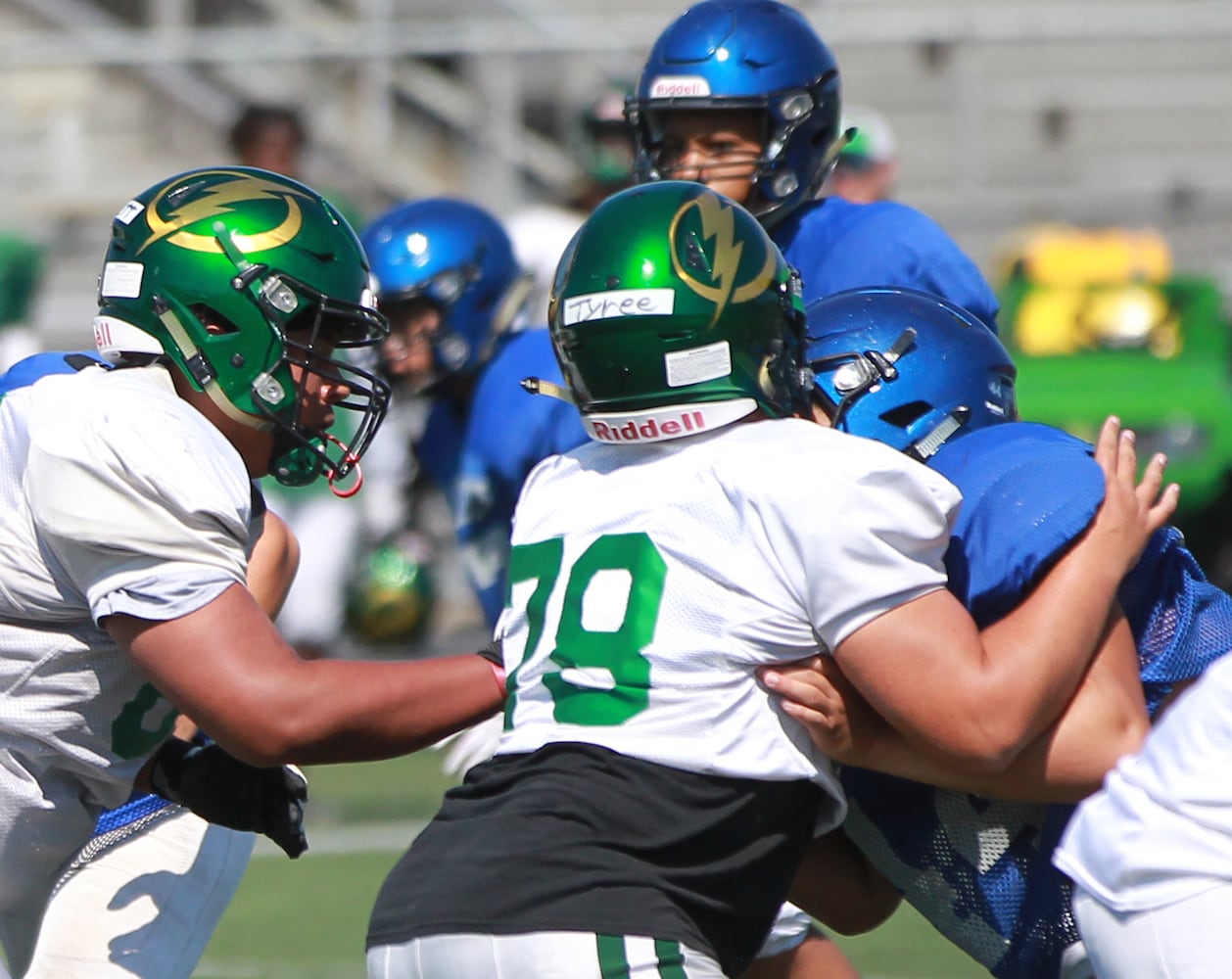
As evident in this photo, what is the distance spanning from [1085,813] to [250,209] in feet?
4.89

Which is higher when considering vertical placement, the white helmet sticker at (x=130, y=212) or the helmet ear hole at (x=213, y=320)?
the white helmet sticker at (x=130, y=212)

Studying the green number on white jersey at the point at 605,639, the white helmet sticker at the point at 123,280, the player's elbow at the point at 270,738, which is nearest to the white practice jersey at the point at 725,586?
the green number on white jersey at the point at 605,639

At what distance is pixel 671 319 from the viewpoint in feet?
7.92

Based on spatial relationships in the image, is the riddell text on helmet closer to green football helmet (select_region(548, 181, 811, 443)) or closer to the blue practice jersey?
green football helmet (select_region(548, 181, 811, 443))

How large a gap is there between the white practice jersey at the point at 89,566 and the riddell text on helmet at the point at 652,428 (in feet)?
1.71

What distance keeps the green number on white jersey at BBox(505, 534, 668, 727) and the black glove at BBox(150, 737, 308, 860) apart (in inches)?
27.3

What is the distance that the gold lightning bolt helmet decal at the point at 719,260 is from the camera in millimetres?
2436

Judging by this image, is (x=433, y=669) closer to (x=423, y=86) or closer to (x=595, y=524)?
(x=595, y=524)

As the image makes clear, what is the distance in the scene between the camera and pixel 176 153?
41.3 feet

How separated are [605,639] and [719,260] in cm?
53

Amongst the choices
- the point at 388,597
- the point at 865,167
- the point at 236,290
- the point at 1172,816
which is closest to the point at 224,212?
the point at 236,290

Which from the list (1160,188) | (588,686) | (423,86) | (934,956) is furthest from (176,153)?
(588,686)

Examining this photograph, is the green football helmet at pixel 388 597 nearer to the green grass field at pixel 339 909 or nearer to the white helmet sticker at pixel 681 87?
the green grass field at pixel 339 909

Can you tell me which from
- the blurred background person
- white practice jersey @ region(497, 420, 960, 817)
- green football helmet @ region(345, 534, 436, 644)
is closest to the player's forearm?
white practice jersey @ region(497, 420, 960, 817)
